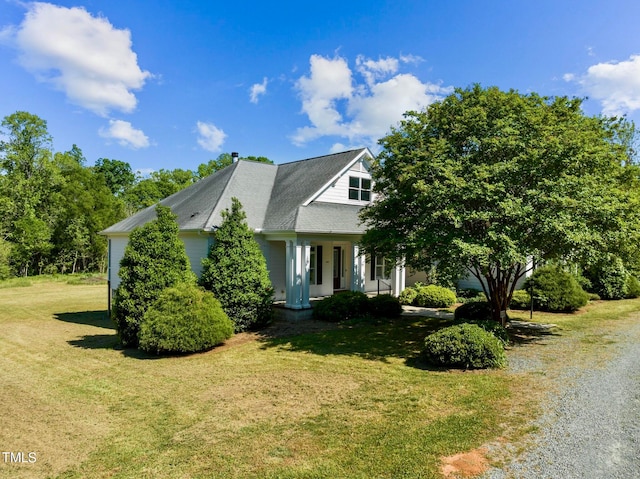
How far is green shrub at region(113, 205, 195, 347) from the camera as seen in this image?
11469 mm

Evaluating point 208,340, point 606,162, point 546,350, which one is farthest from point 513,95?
point 208,340

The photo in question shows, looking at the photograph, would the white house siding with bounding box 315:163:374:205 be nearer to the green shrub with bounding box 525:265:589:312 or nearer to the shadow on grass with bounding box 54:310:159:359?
the green shrub with bounding box 525:265:589:312

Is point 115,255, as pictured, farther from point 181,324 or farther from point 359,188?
point 359,188

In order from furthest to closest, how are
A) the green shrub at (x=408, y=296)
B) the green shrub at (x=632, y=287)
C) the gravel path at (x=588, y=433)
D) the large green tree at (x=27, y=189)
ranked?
1. the large green tree at (x=27, y=189)
2. the green shrub at (x=632, y=287)
3. the green shrub at (x=408, y=296)
4. the gravel path at (x=588, y=433)

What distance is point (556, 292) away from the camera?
1622cm

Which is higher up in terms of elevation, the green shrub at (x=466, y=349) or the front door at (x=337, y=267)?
the front door at (x=337, y=267)

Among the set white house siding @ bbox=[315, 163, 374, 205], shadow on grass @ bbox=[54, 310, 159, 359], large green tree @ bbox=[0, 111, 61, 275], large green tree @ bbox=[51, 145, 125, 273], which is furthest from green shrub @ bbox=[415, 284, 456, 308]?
large green tree @ bbox=[0, 111, 61, 275]

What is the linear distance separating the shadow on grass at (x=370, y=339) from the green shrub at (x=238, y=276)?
0.83 meters

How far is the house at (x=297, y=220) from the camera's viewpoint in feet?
50.8

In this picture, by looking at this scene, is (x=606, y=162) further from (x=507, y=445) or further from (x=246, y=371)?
(x=246, y=371)

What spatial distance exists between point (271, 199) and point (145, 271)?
8401mm

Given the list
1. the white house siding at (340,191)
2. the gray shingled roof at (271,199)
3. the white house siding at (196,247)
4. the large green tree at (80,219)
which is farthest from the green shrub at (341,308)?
the large green tree at (80,219)

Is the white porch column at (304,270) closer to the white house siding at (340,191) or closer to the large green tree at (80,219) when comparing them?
the white house siding at (340,191)

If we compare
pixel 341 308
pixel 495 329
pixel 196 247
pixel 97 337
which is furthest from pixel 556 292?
pixel 97 337
